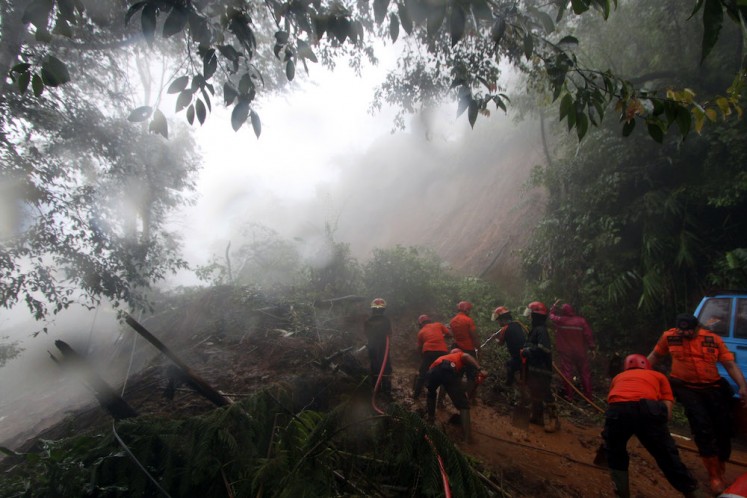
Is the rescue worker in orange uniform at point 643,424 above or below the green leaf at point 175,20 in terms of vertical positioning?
below

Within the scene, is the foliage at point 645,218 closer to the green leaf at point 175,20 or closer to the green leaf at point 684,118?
the green leaf at point 684,118

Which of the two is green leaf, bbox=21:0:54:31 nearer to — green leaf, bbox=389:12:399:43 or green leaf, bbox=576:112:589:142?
green leaf, bbox=389:12:399:43

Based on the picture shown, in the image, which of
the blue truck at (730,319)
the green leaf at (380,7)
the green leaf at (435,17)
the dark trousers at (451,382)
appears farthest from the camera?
the dark trousers at (451,382)

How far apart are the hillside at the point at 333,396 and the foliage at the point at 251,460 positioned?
220mm

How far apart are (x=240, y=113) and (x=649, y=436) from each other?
171 inches

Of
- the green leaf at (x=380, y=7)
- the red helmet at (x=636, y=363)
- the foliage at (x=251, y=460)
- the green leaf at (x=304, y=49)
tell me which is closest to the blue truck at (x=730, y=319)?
the red helmet at (x=636, y=363)

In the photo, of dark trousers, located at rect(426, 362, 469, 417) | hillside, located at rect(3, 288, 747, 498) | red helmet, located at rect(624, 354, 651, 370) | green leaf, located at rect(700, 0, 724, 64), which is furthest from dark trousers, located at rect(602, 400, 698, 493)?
green leaf, located at rect(700, 0, 724, 64)

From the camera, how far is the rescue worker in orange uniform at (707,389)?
12.0ft

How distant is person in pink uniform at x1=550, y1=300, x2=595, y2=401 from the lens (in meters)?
6.27

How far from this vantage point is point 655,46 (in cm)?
877

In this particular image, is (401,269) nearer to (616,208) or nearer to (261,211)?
(616,208)

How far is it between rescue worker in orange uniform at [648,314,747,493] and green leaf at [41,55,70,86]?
5.78 metres

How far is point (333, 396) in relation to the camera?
5422 millimetres

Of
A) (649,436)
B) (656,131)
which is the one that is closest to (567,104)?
(656,131)
